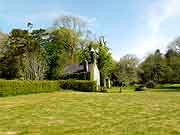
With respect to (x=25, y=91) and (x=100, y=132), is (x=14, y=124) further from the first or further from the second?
(x=25, y=91)

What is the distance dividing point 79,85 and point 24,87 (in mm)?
11178

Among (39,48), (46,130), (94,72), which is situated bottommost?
(46,130)

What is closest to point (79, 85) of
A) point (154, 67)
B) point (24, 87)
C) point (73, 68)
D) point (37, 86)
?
point (37, 86)

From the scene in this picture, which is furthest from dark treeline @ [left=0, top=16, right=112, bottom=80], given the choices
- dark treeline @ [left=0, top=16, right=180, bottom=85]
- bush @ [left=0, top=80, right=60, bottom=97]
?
bush @ [left=0, top=80, right=60, bottom=97]

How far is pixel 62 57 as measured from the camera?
5941 centimetres

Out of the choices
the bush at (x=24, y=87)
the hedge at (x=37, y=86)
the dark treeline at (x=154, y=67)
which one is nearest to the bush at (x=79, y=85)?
the hedge at (x=37, y=86)

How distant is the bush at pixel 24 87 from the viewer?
33.8 meters

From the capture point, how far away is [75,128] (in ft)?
39.3

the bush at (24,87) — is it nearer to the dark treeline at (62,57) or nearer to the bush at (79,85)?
the bush at (79,85)

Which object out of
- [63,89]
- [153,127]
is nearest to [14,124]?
[153,127]

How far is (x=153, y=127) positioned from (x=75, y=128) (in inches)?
123

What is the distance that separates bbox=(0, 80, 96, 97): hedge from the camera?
3397 centimetres

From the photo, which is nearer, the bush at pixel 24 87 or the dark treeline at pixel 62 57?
the bush at pixel 24 87

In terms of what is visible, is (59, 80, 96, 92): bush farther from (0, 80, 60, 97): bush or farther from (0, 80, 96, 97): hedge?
(0, 80, 60, 97): bush
